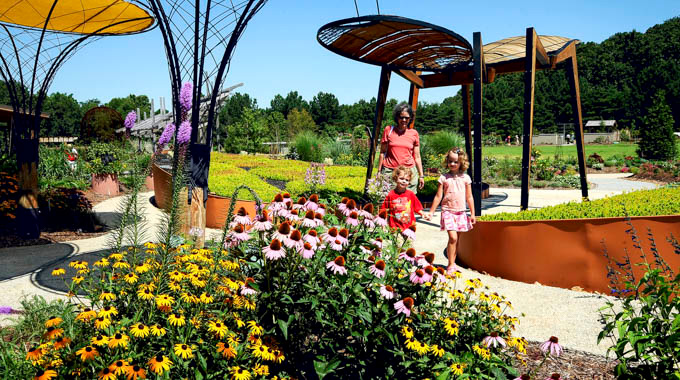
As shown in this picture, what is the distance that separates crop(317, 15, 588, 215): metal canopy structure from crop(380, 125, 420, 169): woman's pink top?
3.63 feet

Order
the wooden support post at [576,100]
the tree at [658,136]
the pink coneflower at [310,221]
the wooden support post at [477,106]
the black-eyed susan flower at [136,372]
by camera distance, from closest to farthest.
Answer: the black-eyed susan flower at [136,372], the pink coneflower at [310,221], the wooden support post at [477,106], the wooden support post at [576,100], the tree at [658,136]

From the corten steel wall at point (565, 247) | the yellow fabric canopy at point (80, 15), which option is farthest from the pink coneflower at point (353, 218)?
the yellow fabric canopy at point (80, 15)

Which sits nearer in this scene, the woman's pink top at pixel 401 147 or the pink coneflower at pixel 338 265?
the pink coneflower at pixel 338 265

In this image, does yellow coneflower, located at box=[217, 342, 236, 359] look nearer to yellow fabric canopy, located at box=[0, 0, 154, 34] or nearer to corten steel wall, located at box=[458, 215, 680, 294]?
corten steel wall, located at box=[458, 215, 680, 294]

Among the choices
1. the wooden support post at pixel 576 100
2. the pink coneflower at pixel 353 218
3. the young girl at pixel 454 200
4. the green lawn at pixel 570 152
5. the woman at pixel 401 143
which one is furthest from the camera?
the green lawn at pixel 570 152

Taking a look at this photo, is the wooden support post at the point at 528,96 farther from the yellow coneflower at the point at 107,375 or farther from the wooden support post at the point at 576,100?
the yellow coneflower at the point at 107,375

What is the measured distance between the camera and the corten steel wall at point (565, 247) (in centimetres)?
392

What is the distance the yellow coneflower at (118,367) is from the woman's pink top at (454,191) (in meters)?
3.84

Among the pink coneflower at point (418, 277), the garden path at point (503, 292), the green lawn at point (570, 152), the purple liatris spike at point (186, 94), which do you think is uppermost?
the purple liatris spike at point (186, 94)

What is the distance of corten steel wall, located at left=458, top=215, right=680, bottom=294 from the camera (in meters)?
3.92

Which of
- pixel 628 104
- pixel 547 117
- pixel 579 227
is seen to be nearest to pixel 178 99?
pixel 579 227

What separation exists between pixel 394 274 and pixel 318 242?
449 millimetres

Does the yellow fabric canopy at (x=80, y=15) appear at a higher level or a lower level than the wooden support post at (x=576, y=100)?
higher

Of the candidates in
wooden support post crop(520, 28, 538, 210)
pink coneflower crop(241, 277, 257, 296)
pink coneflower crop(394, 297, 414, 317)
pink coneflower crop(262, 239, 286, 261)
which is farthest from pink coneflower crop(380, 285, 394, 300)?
wooden support post crop(520, 28, 538, 210)
